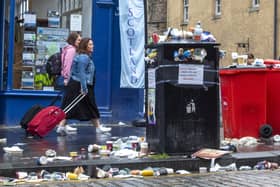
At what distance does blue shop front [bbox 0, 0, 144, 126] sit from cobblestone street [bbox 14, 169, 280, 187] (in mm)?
5246

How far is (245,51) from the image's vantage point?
1169 inches

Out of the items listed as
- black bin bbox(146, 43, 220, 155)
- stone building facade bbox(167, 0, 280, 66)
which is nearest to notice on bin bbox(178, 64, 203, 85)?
black bin bbox(146, 43, 220, 155)

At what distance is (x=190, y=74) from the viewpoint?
Answer: 8359 millimetres

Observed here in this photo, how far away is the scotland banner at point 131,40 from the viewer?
12633 millimetres

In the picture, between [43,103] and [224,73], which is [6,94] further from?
[224,73]

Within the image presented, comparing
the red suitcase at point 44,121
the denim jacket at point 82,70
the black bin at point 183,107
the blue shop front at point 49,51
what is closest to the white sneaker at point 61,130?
the red suitcase at point 44,121

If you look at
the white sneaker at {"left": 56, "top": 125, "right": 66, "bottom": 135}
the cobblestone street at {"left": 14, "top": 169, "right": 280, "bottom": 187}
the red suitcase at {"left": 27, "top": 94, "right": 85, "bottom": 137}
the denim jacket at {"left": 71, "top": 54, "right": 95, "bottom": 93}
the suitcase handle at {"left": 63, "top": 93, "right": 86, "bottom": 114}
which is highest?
the denim jacket at {"left": 71, "top": 54, "right": 95, "bottom": 93}

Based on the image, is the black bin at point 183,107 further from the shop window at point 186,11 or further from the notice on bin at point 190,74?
the shop window at point 186,11

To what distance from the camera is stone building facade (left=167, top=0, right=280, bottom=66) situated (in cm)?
2748

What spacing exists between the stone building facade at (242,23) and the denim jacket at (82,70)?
17417 mm

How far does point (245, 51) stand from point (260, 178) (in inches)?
895

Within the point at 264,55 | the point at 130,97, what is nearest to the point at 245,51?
the point at 264,55

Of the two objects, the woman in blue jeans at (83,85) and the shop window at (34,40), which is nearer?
the woman in blue jeans at (83,85)

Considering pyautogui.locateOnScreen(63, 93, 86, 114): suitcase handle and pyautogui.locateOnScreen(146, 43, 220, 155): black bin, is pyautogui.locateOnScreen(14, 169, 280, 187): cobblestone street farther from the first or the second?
pyautogui.locateOnScreen(63, 93, 86, 114): suitcase handle
